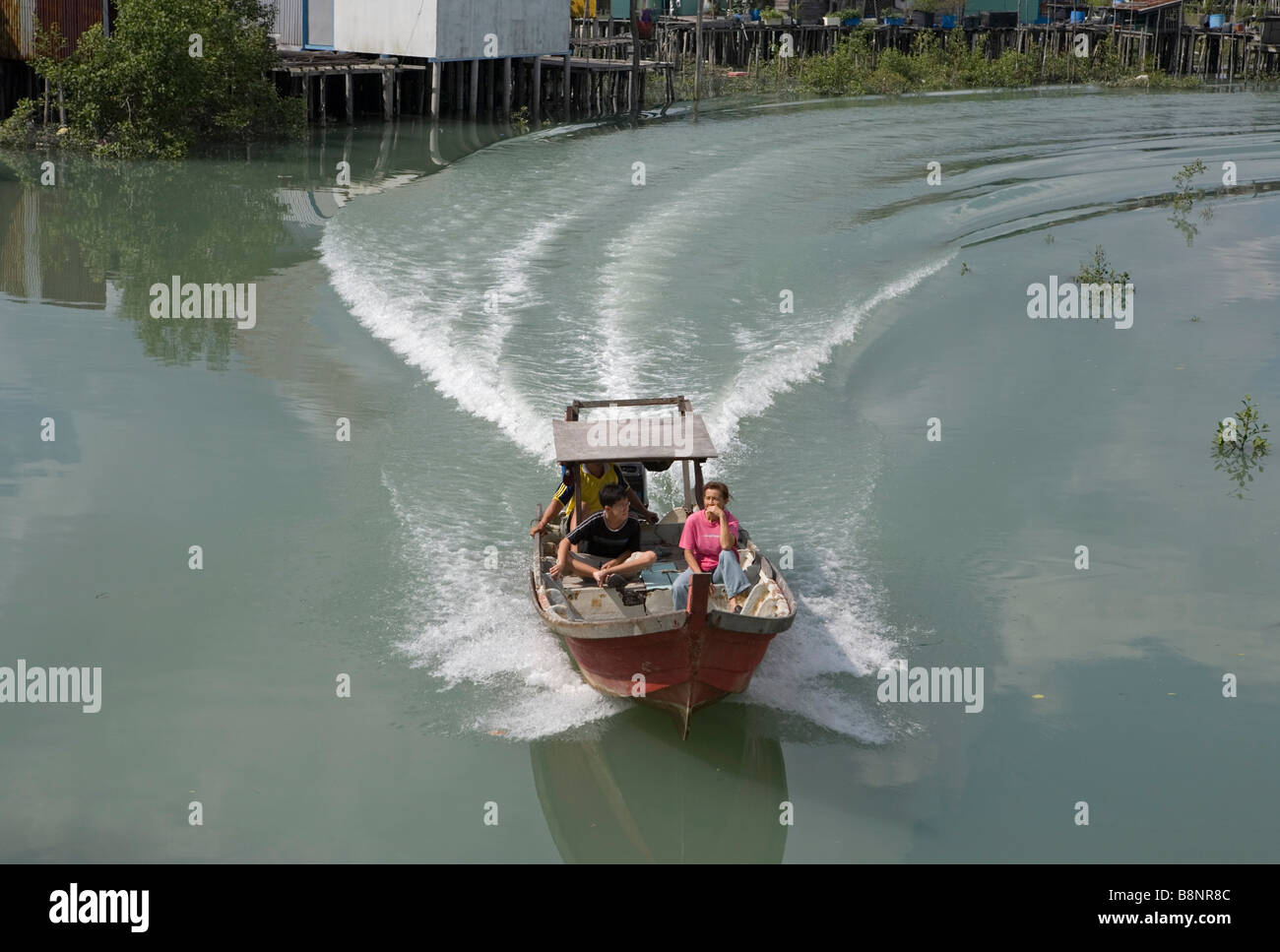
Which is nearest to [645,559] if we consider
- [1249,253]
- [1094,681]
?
[1094,681]

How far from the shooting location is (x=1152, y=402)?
17750mm

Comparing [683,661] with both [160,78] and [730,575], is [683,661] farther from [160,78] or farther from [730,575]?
[160,78]

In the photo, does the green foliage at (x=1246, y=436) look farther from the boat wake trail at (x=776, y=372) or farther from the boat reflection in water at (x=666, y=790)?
the boat reflection in water at (x=666, y=790)

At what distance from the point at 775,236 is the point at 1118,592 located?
46.6 ft

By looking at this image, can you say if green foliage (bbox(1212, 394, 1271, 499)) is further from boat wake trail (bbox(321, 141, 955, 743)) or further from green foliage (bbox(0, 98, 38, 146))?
green foliage (bbox(0, 98, 38, 146))

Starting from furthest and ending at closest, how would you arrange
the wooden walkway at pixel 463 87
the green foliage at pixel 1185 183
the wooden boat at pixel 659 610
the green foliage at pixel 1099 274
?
the wooden walkway at pixel 463 87, the green foliage at pixel 1185 183, the green foliage at pixel 1099 274, the wooden boat at pixel 659 610

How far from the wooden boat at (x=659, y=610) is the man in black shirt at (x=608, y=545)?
0.40 feet

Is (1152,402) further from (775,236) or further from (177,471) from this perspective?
(177,471)

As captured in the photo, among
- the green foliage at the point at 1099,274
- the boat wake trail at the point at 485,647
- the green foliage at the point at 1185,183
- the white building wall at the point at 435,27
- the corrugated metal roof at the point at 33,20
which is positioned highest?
the white building wall at the point at 435,27

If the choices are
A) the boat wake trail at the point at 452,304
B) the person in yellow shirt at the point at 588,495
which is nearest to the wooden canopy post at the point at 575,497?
the person in yellow shirt at the point at 588,495

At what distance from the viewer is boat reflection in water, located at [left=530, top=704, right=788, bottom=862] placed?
964 centimetres

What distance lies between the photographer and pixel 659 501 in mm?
15070

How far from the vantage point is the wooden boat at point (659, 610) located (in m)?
10.0

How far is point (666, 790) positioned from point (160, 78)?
2746cm
